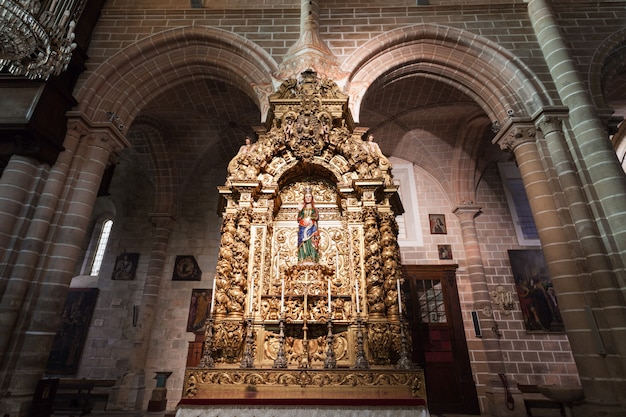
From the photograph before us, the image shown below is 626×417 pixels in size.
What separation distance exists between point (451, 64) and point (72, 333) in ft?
Result: 41.7

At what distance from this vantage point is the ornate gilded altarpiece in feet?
13.5

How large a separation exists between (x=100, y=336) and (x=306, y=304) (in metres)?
8.39

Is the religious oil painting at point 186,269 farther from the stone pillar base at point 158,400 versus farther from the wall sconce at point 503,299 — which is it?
the wall sconce at point 503,299

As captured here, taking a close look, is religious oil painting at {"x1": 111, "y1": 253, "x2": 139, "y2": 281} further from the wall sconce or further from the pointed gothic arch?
the wall sconce

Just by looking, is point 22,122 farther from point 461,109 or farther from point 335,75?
point 461,109

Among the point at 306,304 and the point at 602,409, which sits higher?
the point at 306,304

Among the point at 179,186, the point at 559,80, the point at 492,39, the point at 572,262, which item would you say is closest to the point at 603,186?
the point at 572,262

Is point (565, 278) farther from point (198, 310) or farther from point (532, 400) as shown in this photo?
point (198, 310)

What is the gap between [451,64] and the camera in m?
7.73

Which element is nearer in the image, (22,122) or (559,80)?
(22,122)

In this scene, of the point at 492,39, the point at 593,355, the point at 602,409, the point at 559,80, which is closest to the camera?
the point at 602,409

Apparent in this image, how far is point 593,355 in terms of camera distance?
4.88 m

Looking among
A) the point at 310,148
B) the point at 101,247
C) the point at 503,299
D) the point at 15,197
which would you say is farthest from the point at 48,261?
→ the point at 503,299

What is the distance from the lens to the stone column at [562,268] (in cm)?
479
